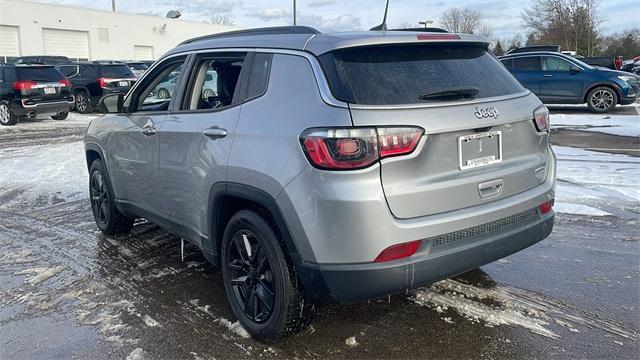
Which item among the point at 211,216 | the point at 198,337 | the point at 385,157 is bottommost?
the point at 198,337

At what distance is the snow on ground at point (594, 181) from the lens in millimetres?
6090

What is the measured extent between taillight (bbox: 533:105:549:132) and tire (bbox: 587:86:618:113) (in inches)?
527

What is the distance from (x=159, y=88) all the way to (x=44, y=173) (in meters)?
4.87

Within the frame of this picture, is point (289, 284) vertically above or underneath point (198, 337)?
above

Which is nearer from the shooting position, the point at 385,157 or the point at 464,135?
the point at 385,157

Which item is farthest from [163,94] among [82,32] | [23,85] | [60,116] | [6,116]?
[82,32]

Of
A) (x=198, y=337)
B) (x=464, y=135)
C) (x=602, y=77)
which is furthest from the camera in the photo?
(x=602, y=77)

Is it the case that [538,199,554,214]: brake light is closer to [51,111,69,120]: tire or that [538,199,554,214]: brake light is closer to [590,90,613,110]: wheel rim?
[590,90,613,110]: wheel rim

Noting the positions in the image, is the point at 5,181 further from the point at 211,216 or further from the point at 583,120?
the point at 583,120

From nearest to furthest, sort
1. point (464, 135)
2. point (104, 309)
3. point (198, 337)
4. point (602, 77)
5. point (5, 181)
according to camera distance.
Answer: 1. point (464, 135)
2. point (198, 337)
3. point (104, 309)
4. point (5, 181)
5. point (602, 77)

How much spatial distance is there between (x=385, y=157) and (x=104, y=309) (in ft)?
7.70

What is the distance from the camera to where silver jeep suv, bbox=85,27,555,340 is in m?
2.72

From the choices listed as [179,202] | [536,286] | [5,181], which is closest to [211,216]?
[179,202]

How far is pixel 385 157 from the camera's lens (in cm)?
270
